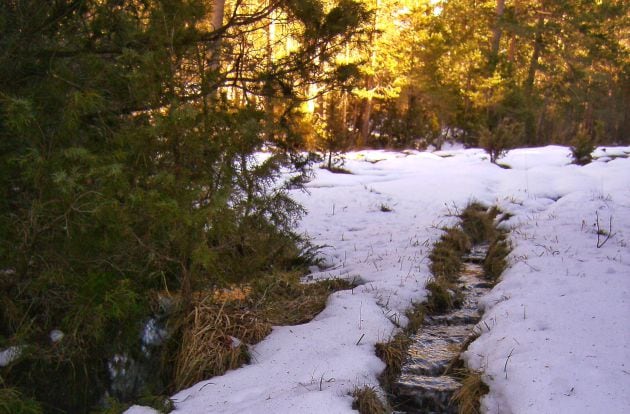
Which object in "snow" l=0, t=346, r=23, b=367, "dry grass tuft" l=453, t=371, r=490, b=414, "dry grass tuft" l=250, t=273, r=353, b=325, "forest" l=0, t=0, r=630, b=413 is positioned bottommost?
"dry grass tuft" l=453, t=371, r=490, b=414

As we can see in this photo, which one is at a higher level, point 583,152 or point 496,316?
point 583,152

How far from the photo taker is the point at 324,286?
5.83 m

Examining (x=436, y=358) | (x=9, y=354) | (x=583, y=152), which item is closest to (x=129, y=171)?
(x=9, y=354)

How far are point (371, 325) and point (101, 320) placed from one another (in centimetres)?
232

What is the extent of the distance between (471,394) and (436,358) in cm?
79

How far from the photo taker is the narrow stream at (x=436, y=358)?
155 inches

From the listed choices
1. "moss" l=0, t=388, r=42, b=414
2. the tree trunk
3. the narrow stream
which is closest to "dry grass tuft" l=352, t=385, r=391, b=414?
the narrow stream

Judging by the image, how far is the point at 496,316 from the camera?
190 inches

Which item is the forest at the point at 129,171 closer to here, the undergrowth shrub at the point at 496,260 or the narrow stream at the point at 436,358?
the narrow stream at the point at 436,358

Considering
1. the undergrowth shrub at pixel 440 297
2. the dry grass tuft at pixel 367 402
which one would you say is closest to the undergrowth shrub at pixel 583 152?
the undergrowth shrub at pixel 440 297

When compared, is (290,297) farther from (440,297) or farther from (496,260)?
(496,260)

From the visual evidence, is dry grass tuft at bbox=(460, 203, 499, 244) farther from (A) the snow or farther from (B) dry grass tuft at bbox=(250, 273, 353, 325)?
(A) the snow

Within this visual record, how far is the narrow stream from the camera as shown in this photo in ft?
13.0

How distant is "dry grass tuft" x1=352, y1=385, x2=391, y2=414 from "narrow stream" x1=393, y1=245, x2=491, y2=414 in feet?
1.09
